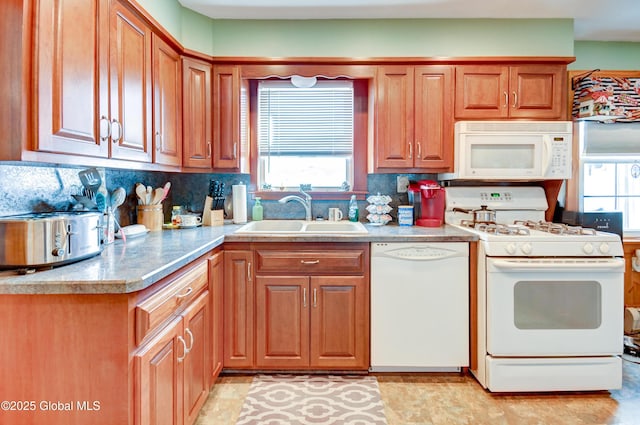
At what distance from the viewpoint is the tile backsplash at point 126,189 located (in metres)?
1.57

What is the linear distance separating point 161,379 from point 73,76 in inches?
45.4

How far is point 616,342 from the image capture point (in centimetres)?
222

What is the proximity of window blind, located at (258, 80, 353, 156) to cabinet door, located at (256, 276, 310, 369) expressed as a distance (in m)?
1.17

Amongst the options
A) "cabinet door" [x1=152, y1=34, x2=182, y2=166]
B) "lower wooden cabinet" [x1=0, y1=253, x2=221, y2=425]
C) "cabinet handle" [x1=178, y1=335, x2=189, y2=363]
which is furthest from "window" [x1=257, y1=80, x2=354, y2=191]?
"lower wooden cabinet" [x1=0, y1=253, x2=221, y2=425]

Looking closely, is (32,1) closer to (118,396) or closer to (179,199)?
(118,396)

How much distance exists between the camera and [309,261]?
235 cm

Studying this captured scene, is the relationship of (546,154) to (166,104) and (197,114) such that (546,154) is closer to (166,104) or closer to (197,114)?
(197,114)

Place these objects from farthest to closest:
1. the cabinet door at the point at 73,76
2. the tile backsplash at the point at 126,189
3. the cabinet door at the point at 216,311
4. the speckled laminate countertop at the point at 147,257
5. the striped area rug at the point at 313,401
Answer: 1. the cabinet door at the point at 216,311
2. the striped area rug at the point at 313,401
3. the tile backsplash at the point at 126,189
4. the cabinet door at the point at 73,76
5. the speckled laminate countertop at the point at 147,257

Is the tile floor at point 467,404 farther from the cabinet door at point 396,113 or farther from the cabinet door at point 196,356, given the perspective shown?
the cabinet door at point 396,113

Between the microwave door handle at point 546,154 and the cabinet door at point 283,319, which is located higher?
the microwave door handle at point 546,154

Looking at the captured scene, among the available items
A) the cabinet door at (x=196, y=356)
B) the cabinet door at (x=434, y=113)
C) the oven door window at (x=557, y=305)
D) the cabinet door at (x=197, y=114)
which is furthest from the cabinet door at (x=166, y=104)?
the oven door window at (x=557, y=305)

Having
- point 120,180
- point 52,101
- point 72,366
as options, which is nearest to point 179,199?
point 120,180

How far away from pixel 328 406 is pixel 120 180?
181 cm

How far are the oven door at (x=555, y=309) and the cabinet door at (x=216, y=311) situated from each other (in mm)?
1563
